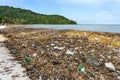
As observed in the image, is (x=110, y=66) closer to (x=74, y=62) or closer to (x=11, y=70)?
(x=74, y=62)

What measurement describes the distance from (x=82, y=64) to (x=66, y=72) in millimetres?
1129

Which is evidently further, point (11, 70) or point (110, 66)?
point (11, 70)

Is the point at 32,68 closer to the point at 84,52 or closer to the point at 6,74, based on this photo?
the point at 6,74

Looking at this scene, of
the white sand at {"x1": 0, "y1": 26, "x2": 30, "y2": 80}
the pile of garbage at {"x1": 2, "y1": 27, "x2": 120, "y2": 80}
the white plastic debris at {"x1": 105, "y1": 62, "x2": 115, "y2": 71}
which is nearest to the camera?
the pile of garbage at {"x1": 2, "y1": 27, "x2": 120, "y2": 80}

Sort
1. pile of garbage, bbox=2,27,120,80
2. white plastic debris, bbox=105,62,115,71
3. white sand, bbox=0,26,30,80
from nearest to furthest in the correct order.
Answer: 1. pile of garbage, bbox=2,27,120,80
2. white sand, bbox=0,26,30,80
3. white plastic debris, bbox=105,62,115,71

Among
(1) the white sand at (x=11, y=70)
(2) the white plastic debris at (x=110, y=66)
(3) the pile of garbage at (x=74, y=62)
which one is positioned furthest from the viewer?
(2) the white plastic debris at (x=110, y=66)

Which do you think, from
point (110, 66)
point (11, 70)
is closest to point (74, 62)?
point (110, 66)

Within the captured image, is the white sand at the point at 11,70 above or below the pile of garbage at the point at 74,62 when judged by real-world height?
below

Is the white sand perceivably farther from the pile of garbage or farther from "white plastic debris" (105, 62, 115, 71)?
"white plastic debris" (105, 62, 115, 71)

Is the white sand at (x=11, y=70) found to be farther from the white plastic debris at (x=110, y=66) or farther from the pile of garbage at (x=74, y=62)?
the white plastic debris at (x=110, y=66)

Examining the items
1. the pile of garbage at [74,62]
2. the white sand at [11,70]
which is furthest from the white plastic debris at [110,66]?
the white sand at [11,70]

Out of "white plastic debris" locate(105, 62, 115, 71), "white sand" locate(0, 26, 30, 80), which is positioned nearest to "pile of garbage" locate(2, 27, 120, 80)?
"white plastic debris" locate(105, 62, 115, 71)

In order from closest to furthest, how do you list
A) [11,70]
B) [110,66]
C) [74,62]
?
[110,66]
[11,70]
[74,62]

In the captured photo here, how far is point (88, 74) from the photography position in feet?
26.8
